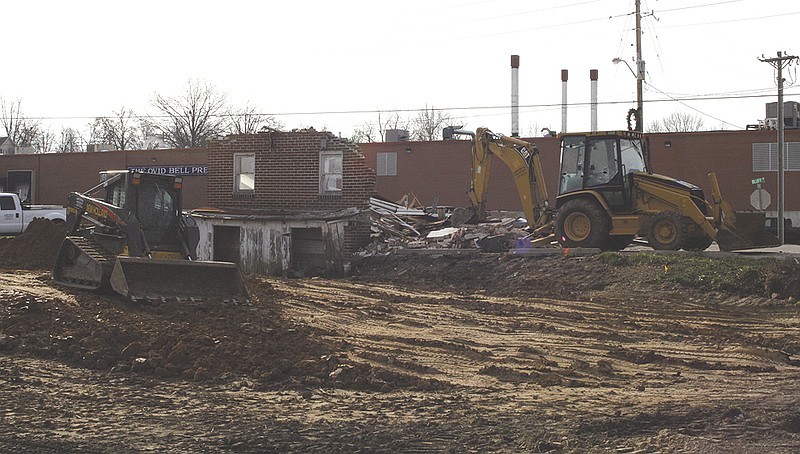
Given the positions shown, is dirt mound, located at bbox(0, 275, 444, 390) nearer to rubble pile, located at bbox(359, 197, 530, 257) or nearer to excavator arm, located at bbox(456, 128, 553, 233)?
rubble pile, located at bbox(359, 197, 530, 257)

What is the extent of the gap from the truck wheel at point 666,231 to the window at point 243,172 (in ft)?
40.0

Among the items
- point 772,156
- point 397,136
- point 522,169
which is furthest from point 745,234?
point 397,136

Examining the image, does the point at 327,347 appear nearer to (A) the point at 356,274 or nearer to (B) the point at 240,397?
(B) the point at 240,397

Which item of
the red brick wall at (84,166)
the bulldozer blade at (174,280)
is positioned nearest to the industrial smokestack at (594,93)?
the red brick wall at (84,166)

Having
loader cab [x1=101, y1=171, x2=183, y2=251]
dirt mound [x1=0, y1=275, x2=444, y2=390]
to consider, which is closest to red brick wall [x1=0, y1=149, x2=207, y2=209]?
loader cab [x1=101, y1=171, x2=183, y2=251]

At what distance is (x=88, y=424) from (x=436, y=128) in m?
65.7

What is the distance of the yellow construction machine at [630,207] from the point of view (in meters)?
18.6

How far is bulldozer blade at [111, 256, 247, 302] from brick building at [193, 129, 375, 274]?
8553mm

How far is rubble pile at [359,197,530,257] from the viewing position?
Answer: 71.4 feet

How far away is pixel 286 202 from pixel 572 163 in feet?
29.1

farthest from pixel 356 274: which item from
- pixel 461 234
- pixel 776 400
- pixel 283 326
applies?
pixel 776 400

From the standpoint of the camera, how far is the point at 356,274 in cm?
2188

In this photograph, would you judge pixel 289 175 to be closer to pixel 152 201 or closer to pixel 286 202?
pixel 286 202

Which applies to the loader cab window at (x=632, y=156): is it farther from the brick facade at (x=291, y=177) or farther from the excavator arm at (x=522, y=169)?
the brick facade at (x=291, y=177)
